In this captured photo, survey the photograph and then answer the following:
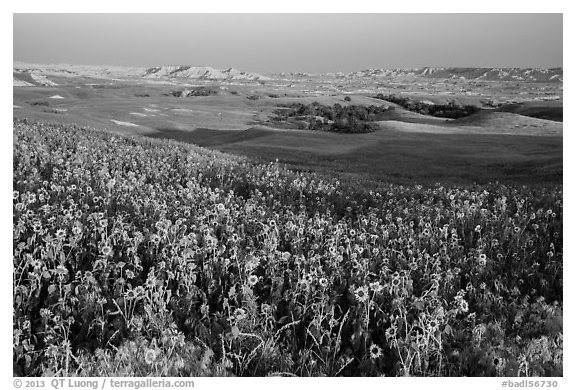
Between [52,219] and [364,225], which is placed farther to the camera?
[364,225]

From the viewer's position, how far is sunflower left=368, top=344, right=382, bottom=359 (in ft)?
13.4

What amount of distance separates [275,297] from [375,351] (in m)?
1.07

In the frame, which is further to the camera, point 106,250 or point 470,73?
point 470,73

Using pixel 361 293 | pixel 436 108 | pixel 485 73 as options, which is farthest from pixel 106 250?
pixel 436 108

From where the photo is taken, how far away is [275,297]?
4766 millimetres

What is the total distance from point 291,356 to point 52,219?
3.35 metres

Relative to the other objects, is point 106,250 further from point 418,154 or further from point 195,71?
point 418,154

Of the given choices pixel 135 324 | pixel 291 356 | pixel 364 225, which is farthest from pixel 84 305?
pixel 364 225

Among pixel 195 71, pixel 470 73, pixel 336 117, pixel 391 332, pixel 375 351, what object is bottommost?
pixel 375 351

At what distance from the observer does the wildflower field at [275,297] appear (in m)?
4.33

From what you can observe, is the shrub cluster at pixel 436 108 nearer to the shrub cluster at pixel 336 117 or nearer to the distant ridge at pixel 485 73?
the shrub cluster at pixel 336 117
